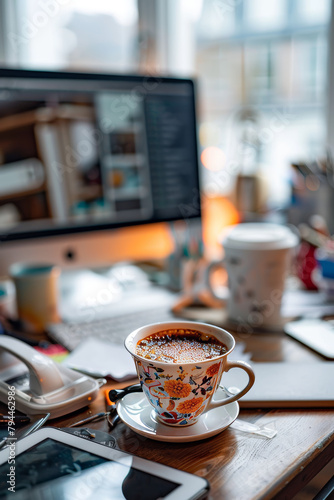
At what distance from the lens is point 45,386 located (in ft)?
2.03

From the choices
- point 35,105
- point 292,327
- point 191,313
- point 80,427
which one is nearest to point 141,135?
point 35,105

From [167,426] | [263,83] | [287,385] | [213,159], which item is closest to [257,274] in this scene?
[287,385]

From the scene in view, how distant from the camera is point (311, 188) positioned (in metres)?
1.26

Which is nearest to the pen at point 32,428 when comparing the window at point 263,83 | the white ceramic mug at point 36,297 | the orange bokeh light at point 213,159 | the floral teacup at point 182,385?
the floral teacup at point 182,385

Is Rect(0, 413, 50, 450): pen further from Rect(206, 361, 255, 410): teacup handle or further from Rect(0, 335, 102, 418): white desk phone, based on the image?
Rect(206, 361, 255, 410): teacup handle

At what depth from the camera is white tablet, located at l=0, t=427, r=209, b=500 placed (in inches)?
17.3

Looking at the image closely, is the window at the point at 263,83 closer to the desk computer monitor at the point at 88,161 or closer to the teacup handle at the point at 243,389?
the desk computer monitor at the point at 88,161

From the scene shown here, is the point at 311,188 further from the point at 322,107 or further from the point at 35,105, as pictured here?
the point at 35,105

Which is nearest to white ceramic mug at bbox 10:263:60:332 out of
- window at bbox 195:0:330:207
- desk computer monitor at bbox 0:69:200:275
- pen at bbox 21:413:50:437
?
desk computer monitor at bbox 0:69:200:275

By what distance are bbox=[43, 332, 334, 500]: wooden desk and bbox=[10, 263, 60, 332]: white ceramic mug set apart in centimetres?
32

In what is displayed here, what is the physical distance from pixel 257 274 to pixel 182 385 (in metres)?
0.38

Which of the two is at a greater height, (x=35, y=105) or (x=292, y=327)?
(x=35, y=105)

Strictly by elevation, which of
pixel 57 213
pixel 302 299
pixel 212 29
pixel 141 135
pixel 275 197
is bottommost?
pixel 302 299

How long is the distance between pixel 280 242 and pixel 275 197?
0.85m
